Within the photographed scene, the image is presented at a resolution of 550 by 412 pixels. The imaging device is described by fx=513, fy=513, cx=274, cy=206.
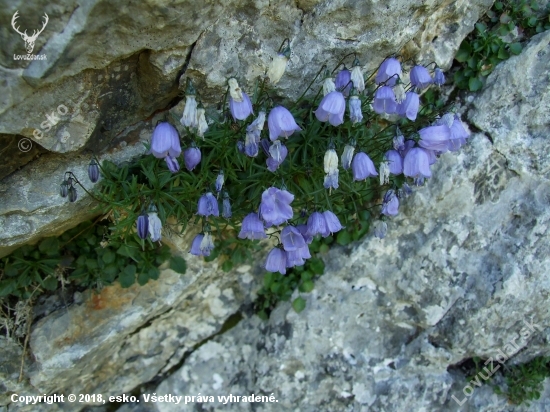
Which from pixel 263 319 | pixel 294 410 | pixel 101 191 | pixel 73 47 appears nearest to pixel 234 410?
pixel 294 410

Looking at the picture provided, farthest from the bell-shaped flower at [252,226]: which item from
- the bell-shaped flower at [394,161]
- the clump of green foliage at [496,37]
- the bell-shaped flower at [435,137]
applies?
the clump of green foliage at [496,37]

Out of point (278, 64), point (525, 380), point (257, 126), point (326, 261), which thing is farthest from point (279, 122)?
point (525, 380)

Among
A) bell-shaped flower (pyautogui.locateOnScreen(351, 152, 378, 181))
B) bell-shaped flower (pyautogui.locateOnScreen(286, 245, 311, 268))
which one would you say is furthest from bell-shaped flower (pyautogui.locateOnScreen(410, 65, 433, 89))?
bell-shaped flower (pyautogui.locateOnScreen(286, 245, 311, 268))

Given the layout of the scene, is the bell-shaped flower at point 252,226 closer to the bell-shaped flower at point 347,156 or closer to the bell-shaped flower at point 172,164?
the bell-shaped flower at point 172,164

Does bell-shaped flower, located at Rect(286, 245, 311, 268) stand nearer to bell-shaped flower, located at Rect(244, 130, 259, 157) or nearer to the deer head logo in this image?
bell-shaped flower, located at Rect(244, 130, 259, 157)

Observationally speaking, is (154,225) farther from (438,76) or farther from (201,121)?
(438,76)

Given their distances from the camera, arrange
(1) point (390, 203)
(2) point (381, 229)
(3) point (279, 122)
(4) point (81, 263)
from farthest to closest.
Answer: (4) point (81, 263), (2) point (381, 229), (1) point (390, 203), (3) point (279, 122)

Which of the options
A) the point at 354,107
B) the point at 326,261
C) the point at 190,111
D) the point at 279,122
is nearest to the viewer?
the point at 190,111
